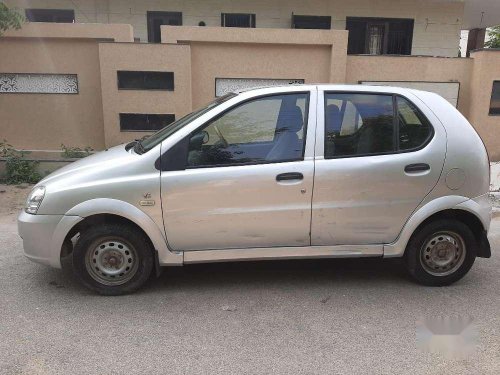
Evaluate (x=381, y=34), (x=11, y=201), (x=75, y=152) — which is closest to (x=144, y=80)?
(x=75, y=152)

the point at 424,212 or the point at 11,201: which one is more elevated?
the point at 424,212

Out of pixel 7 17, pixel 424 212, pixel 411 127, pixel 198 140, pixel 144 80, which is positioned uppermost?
pixel 7 17

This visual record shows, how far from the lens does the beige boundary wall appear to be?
8781mm

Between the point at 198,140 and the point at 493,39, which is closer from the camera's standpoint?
the point at 198,140

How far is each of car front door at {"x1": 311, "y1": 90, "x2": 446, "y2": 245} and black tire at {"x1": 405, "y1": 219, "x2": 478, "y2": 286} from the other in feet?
0.78

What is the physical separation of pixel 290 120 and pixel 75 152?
6.17 metres

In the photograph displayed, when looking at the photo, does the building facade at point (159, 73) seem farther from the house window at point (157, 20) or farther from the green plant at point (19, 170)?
the house window at point (157, 20)

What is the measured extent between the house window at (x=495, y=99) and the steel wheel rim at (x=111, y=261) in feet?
29.3

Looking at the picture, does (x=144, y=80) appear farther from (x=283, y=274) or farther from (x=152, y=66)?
(x=283, y=274)

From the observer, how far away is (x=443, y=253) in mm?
4098

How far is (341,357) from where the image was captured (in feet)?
10.00

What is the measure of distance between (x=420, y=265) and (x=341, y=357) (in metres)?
1.46

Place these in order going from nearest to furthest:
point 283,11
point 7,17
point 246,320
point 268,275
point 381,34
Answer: point 246,320, point 268,275, point 7,17, point 283,11, point 381,34

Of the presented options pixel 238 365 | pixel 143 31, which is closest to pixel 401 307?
pixel 238 365
